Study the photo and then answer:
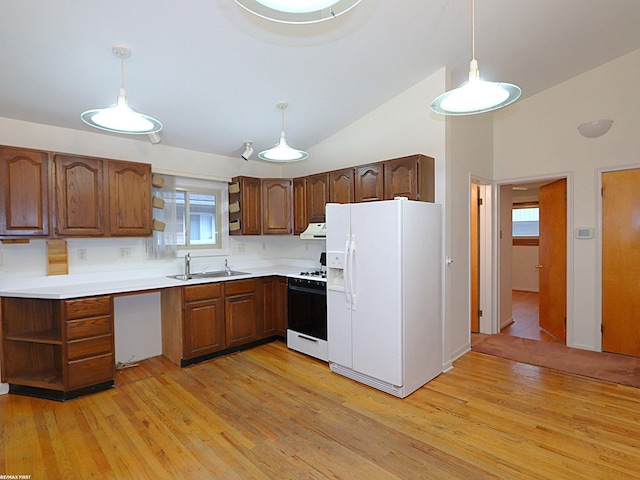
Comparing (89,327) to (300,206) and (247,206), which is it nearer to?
(247,206)

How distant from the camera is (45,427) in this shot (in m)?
2.52

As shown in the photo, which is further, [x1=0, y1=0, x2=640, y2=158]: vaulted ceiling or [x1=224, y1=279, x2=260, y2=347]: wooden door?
[x1=224, y1=279, x2=260, y2=347]: wooden door

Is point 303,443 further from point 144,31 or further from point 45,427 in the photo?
point 144,31

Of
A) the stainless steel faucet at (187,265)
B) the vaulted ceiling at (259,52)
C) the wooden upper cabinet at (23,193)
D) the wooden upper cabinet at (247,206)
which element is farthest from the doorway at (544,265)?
the wooden upper cabinet at (23,193)

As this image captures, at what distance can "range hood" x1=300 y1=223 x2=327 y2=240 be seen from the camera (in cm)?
404

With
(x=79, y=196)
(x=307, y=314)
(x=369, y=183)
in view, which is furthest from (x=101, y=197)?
(x=369, y=183)

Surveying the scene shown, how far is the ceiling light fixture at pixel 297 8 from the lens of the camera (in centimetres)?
121

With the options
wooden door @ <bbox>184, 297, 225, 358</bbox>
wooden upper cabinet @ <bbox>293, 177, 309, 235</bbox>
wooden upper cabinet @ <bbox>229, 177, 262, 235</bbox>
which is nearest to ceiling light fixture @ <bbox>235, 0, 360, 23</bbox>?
wooden door @ <bbox>184, 297, 225, 358</bbox>

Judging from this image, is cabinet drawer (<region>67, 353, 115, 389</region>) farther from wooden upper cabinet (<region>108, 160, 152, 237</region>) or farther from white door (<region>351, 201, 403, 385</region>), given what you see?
white door (<region>351, 201, 403, 385</region>)

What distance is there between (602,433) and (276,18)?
333 cm

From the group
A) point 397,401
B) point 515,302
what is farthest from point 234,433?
point 515,302

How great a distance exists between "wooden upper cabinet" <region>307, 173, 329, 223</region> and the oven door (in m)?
0.95

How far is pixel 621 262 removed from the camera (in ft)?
12.4

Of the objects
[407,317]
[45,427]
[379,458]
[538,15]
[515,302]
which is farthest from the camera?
[515,302]
